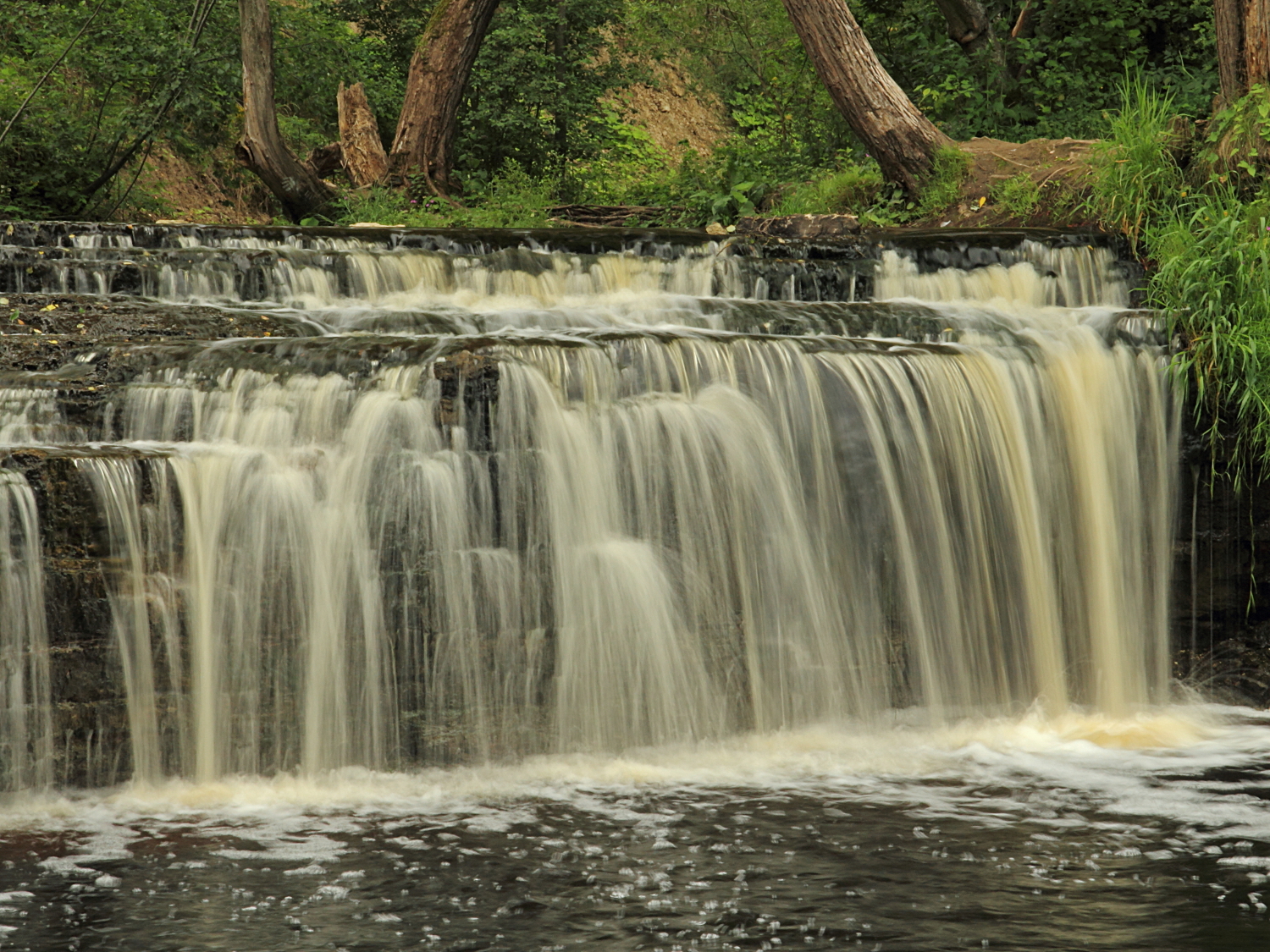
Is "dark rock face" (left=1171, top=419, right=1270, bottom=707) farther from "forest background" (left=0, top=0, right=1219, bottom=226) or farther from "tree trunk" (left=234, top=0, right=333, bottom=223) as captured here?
"tree trunk" (left=234, top=0, right=333, bottom=223)

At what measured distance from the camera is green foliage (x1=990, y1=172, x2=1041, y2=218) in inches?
406

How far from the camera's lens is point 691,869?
3.78 m

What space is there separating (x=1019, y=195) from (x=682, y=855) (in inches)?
317

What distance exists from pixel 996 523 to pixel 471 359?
2.64m

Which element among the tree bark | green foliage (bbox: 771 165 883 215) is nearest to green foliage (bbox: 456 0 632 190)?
green foliage (bbox: 771 165 883 215)

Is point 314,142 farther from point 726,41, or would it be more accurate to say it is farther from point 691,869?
point 691,869

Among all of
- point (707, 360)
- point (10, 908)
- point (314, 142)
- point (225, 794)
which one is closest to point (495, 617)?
point (225, 794)

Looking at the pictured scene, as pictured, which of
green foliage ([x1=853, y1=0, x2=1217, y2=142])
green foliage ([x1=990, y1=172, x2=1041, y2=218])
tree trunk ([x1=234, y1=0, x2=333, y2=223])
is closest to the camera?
green foliage ([x1=990, y1=172, x2=1041, y2=218])

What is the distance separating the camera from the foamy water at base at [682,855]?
131 inches

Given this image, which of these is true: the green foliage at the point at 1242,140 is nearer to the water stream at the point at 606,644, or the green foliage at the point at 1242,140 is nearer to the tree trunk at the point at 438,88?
the water stream at the point at 606,644

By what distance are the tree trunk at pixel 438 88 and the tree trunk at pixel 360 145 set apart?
20 cm

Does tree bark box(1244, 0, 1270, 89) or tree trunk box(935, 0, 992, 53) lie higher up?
tree trunk box(935, 0, 992, 53)

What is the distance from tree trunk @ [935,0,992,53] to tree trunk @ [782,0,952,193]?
3960 mm

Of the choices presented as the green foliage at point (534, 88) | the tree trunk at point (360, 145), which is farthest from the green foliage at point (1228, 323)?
the green foliage at point (534, 88)
